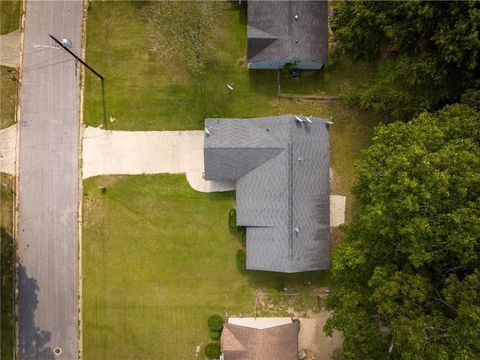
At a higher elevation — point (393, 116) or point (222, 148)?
point (393, 116)

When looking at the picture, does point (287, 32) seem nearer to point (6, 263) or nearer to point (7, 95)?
point (7, 95)

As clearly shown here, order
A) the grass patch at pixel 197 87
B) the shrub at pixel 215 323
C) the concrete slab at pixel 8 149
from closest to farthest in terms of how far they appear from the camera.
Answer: the shrub at pixel 215 323
the concrete slab at pixel 8 149
the grass patch at pixel 197 87

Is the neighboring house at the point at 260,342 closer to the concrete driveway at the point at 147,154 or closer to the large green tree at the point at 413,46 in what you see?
A: the concrete driveway at the point at 147,154

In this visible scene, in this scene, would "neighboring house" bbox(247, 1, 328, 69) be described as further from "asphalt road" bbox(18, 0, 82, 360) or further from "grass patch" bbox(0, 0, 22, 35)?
"grass patch" bbox(0, 0, 22, 35)

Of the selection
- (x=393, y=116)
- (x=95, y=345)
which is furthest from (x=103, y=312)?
(x=393, y=116)

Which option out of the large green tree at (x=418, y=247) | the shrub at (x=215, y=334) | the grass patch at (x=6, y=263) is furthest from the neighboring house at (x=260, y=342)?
the grass patch at (x=6, y=263)

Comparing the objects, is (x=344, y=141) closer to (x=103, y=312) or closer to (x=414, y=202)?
(x=414, y=202)

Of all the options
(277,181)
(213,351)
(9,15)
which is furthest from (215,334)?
(9,15)
